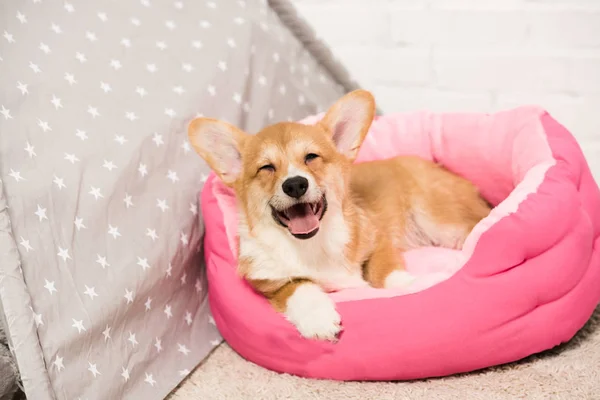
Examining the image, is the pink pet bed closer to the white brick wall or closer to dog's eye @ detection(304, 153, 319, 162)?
dog's eye @ detection(304, 153, 319, 162)

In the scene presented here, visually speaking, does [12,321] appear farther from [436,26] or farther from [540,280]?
[436,26]

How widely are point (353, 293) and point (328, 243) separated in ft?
0.51

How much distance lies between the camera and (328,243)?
156 centimetres

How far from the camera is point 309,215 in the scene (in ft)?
4.83

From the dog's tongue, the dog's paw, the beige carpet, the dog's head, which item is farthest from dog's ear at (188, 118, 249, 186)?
the beige carpet

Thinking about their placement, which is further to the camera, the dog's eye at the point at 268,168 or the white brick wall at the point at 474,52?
the white brick wall at the point at 474,52

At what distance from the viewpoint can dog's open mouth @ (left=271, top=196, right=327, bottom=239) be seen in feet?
4.78

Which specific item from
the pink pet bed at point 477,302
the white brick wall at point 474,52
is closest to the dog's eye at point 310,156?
the pink pet bed at point 477,302

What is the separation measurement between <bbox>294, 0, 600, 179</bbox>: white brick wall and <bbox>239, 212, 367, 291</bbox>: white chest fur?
3.35 ft

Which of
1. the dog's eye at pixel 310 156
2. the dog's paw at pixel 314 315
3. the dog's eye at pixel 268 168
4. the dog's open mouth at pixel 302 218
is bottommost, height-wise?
the dog's paw at pixel 314 315

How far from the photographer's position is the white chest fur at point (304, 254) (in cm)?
153

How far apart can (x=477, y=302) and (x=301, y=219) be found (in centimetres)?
47

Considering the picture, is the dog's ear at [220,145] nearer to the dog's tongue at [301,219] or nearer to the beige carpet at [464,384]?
the dog's tongue at [301,219]

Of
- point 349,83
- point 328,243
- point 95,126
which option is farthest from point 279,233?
point 349,83
